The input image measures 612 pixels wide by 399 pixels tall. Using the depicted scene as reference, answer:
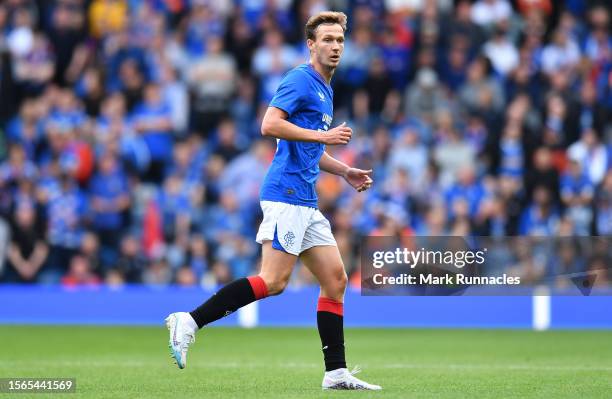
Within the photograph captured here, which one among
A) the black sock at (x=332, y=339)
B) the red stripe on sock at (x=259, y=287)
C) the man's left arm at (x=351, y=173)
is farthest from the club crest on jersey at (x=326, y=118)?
the black sock at (x=332, y=339)

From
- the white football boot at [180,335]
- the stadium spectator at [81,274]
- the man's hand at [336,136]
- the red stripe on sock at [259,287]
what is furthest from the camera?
the stadium spectator at [81,274]

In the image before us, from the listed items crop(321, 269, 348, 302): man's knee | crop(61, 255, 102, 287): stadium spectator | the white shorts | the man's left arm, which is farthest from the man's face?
crop(61, 255, 102, 287): stadium spectator

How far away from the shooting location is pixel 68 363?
35.7 ft

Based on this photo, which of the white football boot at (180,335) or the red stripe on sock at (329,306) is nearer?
the white football boot at (180,335)

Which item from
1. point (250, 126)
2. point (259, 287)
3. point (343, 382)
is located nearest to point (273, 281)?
point (259, 287)

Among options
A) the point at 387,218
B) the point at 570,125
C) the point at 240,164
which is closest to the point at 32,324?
the point at 240,164

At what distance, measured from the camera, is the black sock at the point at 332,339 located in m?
8.41

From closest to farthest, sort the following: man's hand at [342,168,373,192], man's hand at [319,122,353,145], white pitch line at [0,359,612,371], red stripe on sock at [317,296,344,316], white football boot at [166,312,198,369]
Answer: man's hand at [319,122,353,145], white football boot at [166,312,198,369], red stripe on sock at [317,296,344,316], man's hand at [342,168,373,192], white pitch line at [0,359,612,371]

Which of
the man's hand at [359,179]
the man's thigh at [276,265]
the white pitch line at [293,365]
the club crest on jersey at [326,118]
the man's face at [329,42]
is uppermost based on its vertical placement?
the man's face at [329,42]

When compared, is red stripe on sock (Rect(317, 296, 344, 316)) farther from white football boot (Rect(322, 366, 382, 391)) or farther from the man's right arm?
the man's right arm

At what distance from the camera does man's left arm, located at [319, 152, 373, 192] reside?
28.6 ft

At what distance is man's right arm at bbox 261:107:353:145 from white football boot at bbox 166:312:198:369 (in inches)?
53.2

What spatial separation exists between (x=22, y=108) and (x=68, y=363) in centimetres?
901

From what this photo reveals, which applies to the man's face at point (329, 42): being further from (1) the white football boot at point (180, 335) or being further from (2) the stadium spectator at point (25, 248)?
(2) the stadium spectator at point (25, 248)
